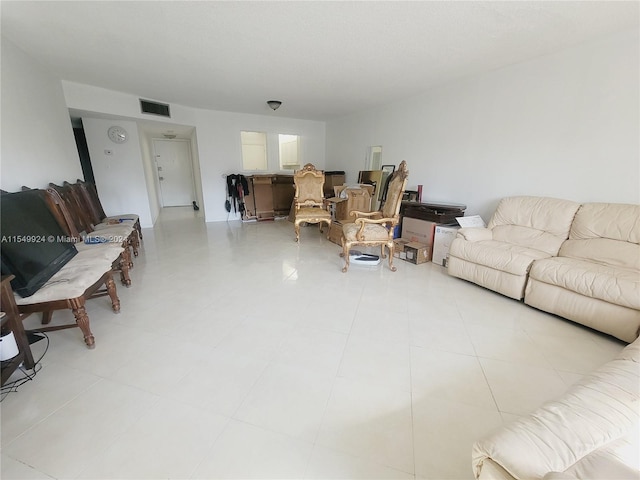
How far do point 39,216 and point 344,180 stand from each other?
5.16 meters

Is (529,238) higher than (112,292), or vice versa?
(529,238)

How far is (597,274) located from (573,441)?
1.79 meters

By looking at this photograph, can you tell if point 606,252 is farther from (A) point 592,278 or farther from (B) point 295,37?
(B) point 295,37

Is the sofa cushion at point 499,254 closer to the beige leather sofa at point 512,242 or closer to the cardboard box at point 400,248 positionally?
the beige leather sofa at point 512,242

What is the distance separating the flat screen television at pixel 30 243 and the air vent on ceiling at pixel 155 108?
294 centimetres

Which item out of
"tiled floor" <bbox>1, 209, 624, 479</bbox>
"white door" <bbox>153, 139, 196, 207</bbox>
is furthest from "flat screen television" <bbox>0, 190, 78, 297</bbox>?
"white door" <bbox>153, 139, 196, 207</bbox>

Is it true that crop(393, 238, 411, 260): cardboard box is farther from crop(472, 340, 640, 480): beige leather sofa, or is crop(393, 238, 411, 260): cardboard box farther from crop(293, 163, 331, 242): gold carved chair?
crop(472, 340, 640, 480): beige leather sofa

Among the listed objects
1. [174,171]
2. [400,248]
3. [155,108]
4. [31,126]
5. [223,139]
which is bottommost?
[400,248]

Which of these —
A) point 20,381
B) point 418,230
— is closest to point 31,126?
point 20,381

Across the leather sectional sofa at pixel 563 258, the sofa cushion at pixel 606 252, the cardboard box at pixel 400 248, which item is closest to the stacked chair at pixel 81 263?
the cardboard box at pixel 400 248

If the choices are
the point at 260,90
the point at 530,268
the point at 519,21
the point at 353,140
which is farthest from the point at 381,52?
the point at 353,140

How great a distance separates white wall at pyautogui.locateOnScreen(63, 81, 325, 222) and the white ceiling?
5.39 feet

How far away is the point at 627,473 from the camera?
66 cm

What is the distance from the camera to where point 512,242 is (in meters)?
2.76
